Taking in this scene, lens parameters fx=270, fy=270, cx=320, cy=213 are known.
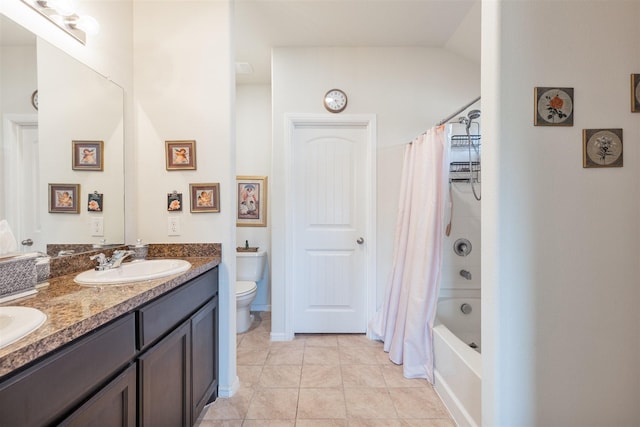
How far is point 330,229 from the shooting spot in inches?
102

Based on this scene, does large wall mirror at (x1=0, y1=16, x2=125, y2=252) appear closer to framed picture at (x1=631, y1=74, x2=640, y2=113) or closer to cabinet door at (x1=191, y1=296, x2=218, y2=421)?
cabinet door at (x1=191, y1=296, x2=218, y2=421)

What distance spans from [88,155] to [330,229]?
71.4 inches

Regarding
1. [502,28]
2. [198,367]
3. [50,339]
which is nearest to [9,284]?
[50,339]

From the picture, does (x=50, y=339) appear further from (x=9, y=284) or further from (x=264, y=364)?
(x=264, y=364)

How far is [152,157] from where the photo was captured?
5.69ft

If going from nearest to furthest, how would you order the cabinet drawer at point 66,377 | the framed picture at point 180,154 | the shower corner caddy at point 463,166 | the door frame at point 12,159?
1. the cabinet drawer at point 66,377
2. the door frame at point 12,159
3. the framed picture at point 180,154
4. the shower corner caddy at point 463,166

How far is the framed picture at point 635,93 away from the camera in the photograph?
41.4 inches

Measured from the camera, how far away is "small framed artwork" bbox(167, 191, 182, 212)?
5.67 ft

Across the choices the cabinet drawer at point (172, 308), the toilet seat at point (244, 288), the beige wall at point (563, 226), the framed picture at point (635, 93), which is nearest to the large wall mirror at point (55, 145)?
the cabinet drawer at point (172, 308)

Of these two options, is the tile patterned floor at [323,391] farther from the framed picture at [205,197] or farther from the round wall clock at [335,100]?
the round wall clock at [335,100]

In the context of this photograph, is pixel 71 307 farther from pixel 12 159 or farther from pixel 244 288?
pixel 244 288

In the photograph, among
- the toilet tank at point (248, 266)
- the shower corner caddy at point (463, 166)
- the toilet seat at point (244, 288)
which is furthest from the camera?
the toilet tank at point (248, 266)

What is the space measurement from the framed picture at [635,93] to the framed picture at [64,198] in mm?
2471

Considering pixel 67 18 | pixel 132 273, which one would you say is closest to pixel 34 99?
pixel 67 18
